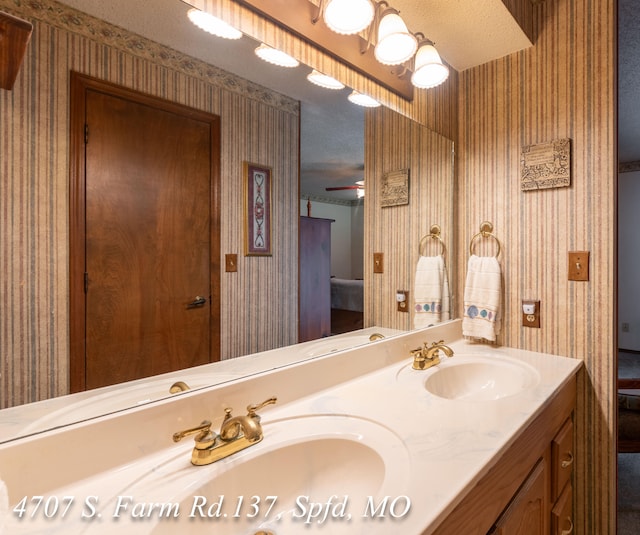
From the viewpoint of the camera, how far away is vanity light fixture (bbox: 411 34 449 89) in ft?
4.30

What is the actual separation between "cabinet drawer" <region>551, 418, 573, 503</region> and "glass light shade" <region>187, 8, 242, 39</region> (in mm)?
1465

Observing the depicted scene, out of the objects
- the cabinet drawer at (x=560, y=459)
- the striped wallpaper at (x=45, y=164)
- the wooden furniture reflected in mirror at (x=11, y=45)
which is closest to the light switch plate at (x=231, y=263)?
the striped wallpaper at (x=45, y=164)

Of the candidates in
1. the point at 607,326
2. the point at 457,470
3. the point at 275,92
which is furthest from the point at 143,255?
the point at 607,326

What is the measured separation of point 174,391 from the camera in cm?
78

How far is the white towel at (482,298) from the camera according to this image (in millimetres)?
1552

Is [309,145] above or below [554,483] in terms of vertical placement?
above

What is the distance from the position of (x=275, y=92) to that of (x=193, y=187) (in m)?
0.38

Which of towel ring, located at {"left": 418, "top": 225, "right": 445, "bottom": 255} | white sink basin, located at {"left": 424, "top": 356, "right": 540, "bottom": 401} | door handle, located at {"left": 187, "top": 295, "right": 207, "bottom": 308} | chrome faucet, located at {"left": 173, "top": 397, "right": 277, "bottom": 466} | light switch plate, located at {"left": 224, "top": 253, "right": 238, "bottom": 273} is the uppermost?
towel ring, located at {"left": 418, "top": 225, "right": 445, "bottom": 255}

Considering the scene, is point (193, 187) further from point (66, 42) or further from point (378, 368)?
point (378, 368)

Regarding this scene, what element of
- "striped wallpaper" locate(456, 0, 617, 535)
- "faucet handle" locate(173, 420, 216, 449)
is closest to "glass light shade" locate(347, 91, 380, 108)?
"striped wallpaper" locate(456, 0, 617, 535)

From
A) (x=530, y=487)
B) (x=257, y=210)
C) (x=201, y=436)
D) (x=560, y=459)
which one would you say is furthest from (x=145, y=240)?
(x=560, y=459)

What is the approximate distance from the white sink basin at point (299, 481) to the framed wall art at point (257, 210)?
43 centimetres

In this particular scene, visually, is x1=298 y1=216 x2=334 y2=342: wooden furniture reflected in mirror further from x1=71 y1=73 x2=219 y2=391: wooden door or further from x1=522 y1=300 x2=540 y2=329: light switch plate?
x1=522 y1=300 x2=540 y2=329: light switch plate

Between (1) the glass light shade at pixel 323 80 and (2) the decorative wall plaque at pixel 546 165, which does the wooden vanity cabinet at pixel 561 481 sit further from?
(1) the glass light shade at pixel 323 80
